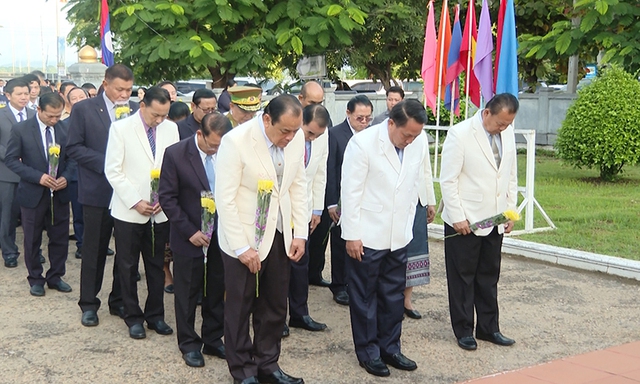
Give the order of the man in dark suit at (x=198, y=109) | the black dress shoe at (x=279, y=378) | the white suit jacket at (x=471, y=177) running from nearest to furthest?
the black dress shoe at (x=279, y=378)
the white suit jacket at (x=471, y=177)
the man in dark suit at (x=198, y=109)

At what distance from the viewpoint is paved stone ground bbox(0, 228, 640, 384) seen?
5.40m

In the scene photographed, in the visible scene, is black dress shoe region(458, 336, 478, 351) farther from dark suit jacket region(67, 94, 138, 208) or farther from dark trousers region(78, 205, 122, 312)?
dark suit jacket region(67, 94, 138, 208)

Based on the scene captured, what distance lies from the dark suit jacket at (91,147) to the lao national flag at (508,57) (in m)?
5.22

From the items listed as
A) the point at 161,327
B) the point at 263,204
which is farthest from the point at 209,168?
the point at 161,327

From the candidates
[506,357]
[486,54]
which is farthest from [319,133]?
[486,54]

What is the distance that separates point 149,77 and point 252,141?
1305 cm

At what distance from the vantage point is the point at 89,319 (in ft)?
21.1

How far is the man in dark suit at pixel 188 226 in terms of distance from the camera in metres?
5.58

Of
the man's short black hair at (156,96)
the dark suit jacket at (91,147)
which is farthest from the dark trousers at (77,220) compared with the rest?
the man's short black hair at (156,96)

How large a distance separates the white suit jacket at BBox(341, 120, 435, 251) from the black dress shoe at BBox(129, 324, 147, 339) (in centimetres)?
176

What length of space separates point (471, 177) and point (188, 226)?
6.79 feet

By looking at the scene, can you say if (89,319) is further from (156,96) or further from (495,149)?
(495,149)

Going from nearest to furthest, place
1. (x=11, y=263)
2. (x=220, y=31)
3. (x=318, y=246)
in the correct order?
(x=318, y=246)
(x=11, y=263)
(x=220, y=31)

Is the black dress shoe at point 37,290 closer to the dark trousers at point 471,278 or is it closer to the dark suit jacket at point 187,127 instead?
the dark suit jacket at point 187,127
